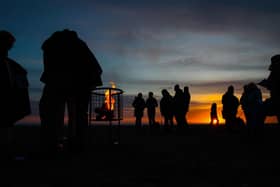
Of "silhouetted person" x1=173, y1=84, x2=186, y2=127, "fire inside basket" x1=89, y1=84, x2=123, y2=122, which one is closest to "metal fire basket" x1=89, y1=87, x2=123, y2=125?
"fire inside basket" x1=89, y1=84, x2=123, y2=122

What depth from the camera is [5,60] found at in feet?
17.6

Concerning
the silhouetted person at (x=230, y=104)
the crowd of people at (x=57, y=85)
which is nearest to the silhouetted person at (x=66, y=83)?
the crowd of people at (x=57, y=85)

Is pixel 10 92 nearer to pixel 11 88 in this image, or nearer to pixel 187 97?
pixel 11 88

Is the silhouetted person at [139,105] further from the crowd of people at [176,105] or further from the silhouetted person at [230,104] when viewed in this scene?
the silhouetted person at [230,104]

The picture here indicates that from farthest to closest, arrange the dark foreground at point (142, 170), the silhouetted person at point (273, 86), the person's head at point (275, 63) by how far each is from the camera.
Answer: the person's head at point (275, 63) < the silhouetted person at point (273, 86) < the dark foreground at point (142, 170)

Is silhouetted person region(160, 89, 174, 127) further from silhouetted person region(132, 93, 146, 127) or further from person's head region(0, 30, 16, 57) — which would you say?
person's head region(0, 30, 16, 57)

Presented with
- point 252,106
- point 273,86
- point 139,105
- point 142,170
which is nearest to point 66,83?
point 142,170

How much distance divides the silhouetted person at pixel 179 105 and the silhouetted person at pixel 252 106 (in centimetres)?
384

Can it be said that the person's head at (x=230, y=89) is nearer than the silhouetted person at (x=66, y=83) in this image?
No

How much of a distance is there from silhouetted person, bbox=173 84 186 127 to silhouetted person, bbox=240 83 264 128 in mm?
3838

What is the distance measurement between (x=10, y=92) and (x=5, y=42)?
0.75 meters

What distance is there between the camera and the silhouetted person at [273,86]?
7.17 meters

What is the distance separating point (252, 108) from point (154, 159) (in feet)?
17.7

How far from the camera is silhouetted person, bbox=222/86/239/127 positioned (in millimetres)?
13609
